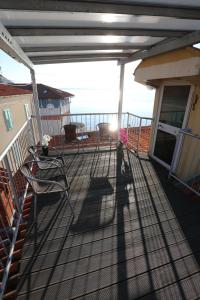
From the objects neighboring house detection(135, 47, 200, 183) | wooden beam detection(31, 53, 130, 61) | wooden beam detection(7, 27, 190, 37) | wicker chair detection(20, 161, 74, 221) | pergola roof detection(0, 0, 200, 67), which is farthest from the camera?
wooden beam detection(31, 53, 130, 61)

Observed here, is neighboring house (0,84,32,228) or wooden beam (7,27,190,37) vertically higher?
wooden beam (7,27,190,37)

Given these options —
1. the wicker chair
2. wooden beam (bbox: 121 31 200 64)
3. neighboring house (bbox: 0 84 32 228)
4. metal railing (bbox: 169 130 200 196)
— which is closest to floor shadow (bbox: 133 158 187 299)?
metal railing (bbox: 169 130 200 196)

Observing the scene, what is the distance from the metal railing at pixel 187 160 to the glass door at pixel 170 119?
288mm

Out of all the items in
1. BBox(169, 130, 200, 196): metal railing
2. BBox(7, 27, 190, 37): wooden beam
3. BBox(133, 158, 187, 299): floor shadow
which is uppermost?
BBox(7, 27, 190, 37): wooden beam

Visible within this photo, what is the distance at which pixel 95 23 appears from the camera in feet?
6.56

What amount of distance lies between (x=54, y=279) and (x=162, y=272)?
3.76ft

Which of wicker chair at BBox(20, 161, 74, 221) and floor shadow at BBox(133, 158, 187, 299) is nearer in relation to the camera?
floor shadow at BBox(133, 158, 187, 299)

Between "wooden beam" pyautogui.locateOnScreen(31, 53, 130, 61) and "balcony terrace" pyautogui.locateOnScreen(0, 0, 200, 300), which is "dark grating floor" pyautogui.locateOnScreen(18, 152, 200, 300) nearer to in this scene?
"balcony terrace" pyautogui.locateOnScreen(0, 0, 200, 300)

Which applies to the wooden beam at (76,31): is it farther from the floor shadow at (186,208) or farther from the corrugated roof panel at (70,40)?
the floor shadow at (186,208)

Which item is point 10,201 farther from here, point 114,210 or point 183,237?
point 183,237

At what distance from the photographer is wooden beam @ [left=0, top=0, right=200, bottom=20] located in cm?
138

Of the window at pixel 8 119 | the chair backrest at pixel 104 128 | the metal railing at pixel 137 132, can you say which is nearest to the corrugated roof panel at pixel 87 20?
the metal railing at pixel 137 132

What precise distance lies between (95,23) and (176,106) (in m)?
2.44

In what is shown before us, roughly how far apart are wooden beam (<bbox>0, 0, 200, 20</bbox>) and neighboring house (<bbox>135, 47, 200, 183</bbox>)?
37.1 inches
